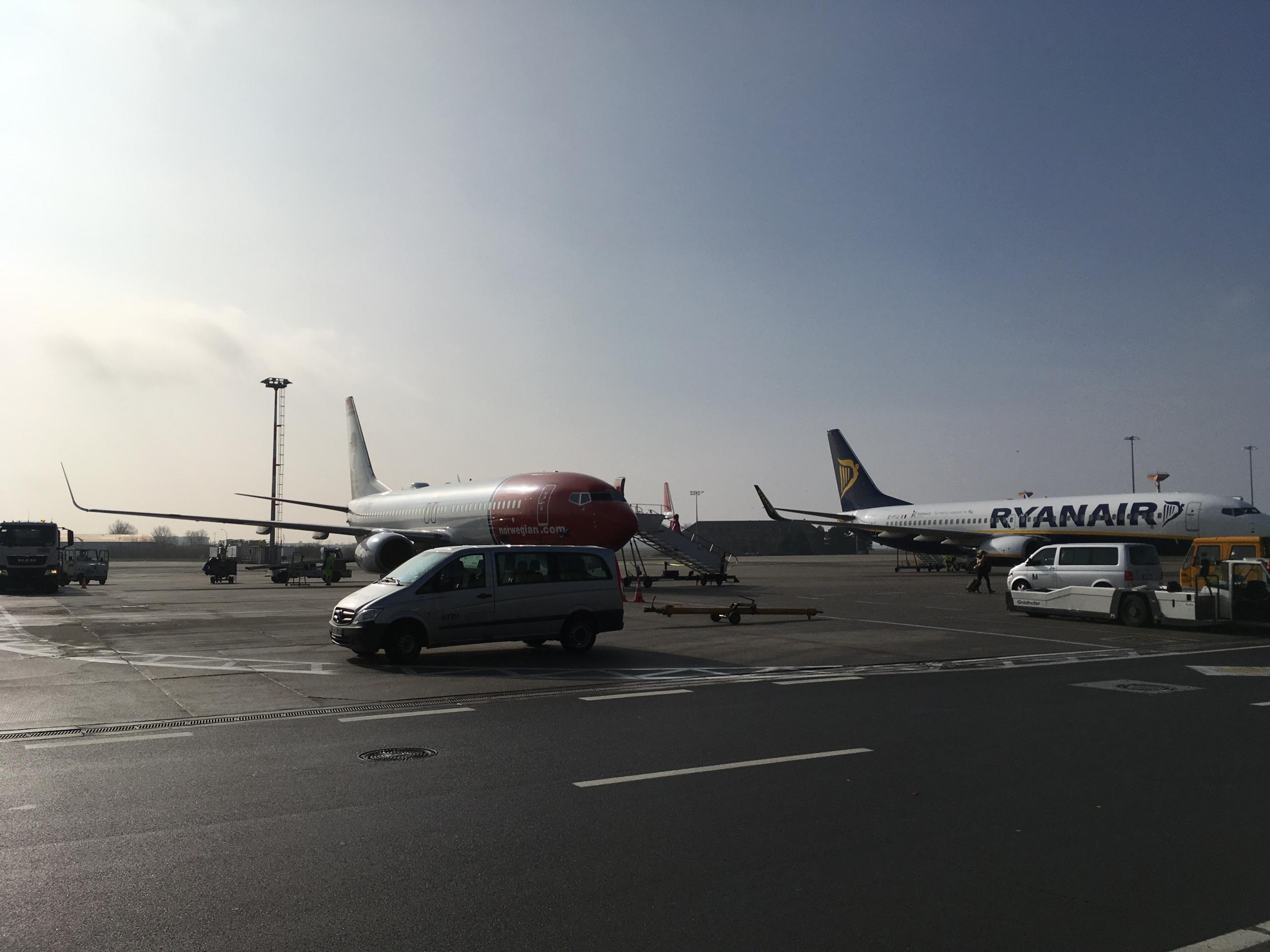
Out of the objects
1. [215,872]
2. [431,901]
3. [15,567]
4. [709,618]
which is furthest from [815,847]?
[15,567]

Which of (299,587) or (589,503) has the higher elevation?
(589,503)

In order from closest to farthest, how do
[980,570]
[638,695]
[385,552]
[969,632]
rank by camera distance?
1. [638,695]
2. [969,632]
3. [385,552]
4. [980,570]

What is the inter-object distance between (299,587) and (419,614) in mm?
28450

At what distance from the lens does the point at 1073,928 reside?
4.82 meters

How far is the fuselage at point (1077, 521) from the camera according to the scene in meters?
39.4

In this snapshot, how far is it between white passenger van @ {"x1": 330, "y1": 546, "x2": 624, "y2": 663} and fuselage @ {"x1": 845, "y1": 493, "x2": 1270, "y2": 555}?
32.7 metres

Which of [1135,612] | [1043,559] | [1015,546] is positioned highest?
[1043,559]

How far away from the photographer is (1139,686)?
12805 mm

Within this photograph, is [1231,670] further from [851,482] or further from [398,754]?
[851,482]

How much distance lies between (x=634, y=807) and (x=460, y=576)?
8.97m

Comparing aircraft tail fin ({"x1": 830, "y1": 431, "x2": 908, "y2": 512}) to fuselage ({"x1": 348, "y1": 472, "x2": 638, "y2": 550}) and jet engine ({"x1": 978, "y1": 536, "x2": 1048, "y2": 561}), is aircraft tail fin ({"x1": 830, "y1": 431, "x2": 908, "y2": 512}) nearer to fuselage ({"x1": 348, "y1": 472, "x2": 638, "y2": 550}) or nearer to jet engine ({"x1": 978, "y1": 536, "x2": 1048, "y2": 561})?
jet engine ({"x1": 978, "y1": 536, "x2": 1048, "y2": 561})

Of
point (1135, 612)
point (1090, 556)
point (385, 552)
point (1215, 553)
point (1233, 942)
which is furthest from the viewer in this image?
point (385, 552)

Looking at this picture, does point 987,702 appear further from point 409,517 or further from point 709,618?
point 409,517

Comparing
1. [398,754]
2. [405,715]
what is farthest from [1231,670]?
[398,754]
